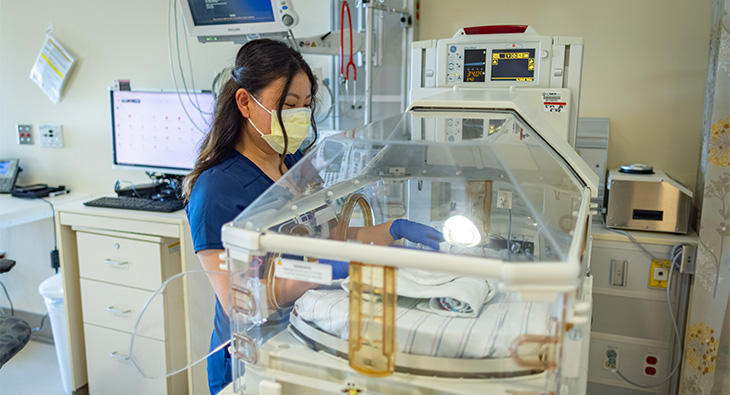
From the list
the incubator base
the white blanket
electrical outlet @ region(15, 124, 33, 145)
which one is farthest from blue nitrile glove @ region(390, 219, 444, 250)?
electrical outlet @ region(15, 124, 33, 145)

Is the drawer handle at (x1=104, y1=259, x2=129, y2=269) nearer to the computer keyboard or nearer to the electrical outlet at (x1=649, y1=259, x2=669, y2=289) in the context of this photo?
the computer keyboard

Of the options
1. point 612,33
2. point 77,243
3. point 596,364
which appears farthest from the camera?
point 77,243

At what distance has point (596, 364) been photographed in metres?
1.96

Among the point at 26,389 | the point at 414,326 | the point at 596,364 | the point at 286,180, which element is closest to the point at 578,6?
the point at 596,364

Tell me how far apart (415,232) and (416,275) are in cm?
31

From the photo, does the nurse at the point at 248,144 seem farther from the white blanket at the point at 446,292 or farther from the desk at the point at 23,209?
the desk at the point at 23,209

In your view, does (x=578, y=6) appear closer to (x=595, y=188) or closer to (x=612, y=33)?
(x=612, y=33)

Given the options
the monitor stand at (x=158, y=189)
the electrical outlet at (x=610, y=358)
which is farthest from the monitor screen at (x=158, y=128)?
the electrical outlet at (x=610, y=358)

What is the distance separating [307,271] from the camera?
0.79 metres

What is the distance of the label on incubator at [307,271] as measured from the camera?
0.79 m

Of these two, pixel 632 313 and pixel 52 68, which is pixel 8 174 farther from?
pixel 632 313

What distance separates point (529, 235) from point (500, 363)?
396 millimetres

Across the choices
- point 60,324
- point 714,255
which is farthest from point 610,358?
point 60,324

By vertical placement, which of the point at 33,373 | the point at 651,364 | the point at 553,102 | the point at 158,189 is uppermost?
the point at 553,102
